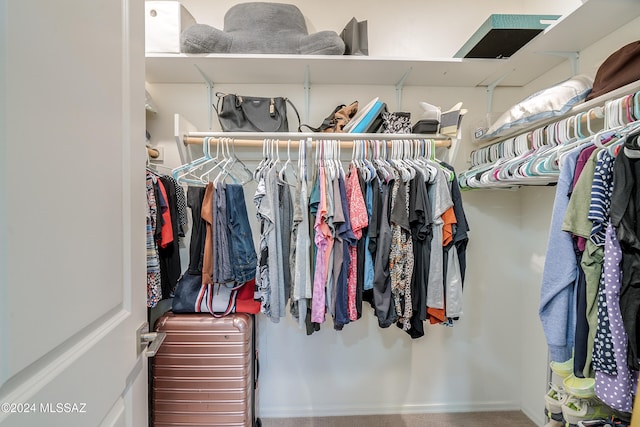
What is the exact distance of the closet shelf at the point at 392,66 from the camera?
1.33m

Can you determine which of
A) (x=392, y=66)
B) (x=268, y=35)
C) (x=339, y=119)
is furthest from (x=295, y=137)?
(x=392, y=66)

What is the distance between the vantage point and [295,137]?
157 centimetres

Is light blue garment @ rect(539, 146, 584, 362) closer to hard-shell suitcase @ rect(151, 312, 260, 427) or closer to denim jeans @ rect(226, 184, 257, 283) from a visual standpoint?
denim jeans @ rect(226, 184, 257, 283)

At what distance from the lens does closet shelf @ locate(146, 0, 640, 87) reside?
1333 millimetres

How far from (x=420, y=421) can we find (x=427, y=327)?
59cm

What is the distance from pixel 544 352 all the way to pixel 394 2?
237 centimetres

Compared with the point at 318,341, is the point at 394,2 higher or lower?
higher

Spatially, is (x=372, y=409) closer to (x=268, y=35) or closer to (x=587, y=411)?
(x=587, y=411)

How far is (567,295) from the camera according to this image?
0.91 metres

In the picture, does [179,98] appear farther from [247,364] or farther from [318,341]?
[318,341]

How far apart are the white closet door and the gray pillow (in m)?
0.87

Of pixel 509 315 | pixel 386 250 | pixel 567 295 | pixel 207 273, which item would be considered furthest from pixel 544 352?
pixel 207 273

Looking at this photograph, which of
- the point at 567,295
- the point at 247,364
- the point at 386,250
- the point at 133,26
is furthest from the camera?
the point at 247,364

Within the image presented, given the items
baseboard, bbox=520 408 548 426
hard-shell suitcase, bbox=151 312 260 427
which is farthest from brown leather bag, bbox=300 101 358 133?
baseboard, bbox=520 408 548 426
